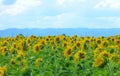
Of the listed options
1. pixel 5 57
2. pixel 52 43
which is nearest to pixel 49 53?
pixel 5 57

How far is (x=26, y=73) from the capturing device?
25.3ft

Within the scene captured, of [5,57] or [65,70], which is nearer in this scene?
[65,70]

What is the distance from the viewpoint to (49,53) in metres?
13.7

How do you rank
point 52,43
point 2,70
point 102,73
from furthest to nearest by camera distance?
point 52,43, point 102,73, point 2,70

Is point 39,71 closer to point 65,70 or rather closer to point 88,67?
point 65,70

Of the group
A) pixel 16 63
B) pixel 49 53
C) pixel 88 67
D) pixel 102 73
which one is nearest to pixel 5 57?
pixel 49 53

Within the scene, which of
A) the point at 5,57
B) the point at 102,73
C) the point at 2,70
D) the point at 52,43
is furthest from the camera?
the point at 52,43

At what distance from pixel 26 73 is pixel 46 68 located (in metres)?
2.48

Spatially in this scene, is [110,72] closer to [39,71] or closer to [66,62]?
[39,71]

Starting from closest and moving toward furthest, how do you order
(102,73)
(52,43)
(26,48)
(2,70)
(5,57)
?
(2,70), (102,73), (5,57), (26,48), (52,43)

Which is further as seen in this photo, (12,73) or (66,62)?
(66,62)

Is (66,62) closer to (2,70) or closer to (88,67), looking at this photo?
(88,67)

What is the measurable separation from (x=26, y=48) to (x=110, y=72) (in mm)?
7050

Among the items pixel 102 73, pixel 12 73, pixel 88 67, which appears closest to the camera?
pixel 102 73
